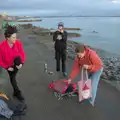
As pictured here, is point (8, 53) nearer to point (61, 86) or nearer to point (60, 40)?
point (61, 86)

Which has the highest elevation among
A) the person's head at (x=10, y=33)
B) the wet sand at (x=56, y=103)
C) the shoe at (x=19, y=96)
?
the person's head at (x=10, y=33)

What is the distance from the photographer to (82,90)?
5668 millimetres

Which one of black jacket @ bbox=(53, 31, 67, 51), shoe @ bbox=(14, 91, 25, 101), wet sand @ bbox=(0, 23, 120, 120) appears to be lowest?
wet sand @ bbox=(0, 23, 120, 120)

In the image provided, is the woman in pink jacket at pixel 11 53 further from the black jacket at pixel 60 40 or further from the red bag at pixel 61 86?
the black jacket at pixel 60 40

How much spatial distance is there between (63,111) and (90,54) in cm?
145

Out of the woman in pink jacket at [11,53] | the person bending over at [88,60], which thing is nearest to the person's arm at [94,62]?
the person bending over at [88,60]

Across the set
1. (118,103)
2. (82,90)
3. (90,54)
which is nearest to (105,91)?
(118,103)

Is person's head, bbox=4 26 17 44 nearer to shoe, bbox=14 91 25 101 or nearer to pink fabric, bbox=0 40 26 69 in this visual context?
pink fabric, bbox=0 40 26 69

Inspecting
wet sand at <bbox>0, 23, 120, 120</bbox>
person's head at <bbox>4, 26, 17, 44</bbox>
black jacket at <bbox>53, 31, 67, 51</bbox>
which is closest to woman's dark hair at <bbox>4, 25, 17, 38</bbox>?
person's head at <bbox>4, 26, 17, 44</bbox>

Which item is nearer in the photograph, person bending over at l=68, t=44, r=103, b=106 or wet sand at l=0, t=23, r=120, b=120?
person bending over at l=68, t=44, r=103, b=106

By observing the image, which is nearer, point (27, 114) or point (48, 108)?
point (27, 114)

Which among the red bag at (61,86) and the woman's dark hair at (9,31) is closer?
the woman's dark hair at (9,31)

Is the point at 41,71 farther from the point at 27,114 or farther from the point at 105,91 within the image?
the point at 27,114

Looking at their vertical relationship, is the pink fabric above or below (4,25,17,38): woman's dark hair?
below
